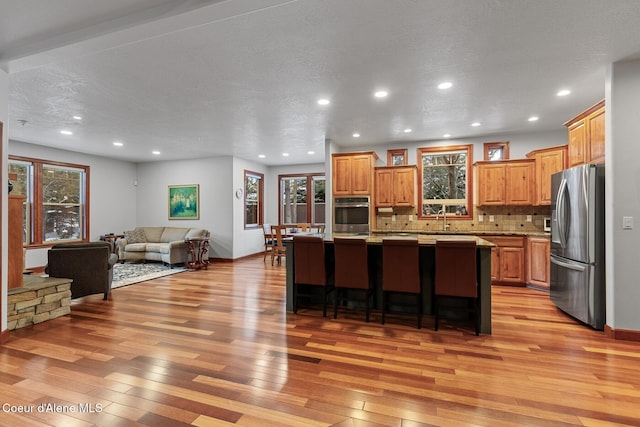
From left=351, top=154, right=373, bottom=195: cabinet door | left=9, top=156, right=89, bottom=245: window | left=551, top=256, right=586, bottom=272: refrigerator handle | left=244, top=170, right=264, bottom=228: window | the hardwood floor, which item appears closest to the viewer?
the hardwood floor

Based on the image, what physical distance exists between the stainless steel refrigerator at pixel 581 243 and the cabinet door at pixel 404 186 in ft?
8.06

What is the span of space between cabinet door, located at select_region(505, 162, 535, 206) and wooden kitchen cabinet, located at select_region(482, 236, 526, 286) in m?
0.72

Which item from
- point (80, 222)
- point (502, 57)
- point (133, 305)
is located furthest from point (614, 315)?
point (80, 222)

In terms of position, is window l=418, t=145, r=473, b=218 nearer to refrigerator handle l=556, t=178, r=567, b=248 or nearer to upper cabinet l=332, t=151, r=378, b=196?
upper cabinet l=332, t=151, r=378, b=196

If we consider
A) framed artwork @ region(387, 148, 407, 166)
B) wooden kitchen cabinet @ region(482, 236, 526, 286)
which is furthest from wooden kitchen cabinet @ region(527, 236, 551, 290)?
framed artwork @ region(387, 148, 407, 166)

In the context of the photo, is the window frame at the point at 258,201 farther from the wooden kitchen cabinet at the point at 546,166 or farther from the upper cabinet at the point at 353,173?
the wooden kitchen cabinet at the point at 546,166

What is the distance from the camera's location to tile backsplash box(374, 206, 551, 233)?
18.5 ft

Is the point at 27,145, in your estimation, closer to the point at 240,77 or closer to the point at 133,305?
the point at 133,305

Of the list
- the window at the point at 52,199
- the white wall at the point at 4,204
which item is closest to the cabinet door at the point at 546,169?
the white wall at the point at 4,204

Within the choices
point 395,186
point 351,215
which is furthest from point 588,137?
point 351,215

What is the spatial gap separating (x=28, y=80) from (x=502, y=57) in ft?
16.4

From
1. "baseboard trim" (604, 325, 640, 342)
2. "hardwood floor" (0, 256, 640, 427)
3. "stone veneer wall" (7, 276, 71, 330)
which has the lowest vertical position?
"hardwood floor" (0, 256, 640, 427)

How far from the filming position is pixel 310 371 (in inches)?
96.9

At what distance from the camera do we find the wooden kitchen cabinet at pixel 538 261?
486 cm
